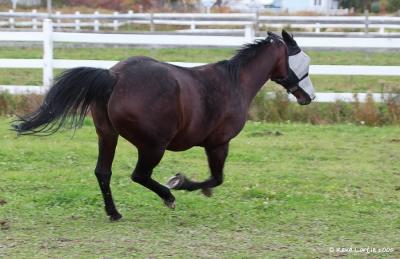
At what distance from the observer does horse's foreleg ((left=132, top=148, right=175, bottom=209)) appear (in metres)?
6.41

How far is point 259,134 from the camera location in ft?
36.8

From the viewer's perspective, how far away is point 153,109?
247 inches

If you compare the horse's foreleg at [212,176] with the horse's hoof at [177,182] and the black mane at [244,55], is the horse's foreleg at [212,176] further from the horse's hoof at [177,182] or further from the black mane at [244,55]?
the black mane at [244,55]

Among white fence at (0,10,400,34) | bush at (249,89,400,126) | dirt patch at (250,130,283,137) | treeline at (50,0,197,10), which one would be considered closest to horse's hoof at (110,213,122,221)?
dirt patch at (250,130,283,137)

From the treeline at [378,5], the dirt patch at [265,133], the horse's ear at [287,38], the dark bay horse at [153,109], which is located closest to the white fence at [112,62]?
the dirt patch at [265,133]

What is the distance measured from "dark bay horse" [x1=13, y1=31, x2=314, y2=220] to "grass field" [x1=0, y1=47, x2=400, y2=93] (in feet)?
22.7

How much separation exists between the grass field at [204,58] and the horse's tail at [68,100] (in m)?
7.73

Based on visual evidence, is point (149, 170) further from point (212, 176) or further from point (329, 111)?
point (329, 111)

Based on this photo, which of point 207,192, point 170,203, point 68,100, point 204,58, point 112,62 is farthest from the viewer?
point 204,58

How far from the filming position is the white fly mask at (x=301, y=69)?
24.5ft

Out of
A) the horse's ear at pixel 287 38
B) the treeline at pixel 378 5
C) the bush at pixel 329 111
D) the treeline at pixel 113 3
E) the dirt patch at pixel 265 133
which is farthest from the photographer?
the treeline at pixel 378 5

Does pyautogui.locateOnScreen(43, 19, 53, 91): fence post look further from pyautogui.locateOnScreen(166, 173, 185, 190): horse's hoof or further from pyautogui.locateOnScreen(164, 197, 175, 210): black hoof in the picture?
pyautogui.locateOnScreen(164, 197, 175, 210): black hoof

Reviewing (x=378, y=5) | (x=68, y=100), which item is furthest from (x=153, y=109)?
(x=378, y=5)

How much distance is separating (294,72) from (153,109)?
6.06 feet
